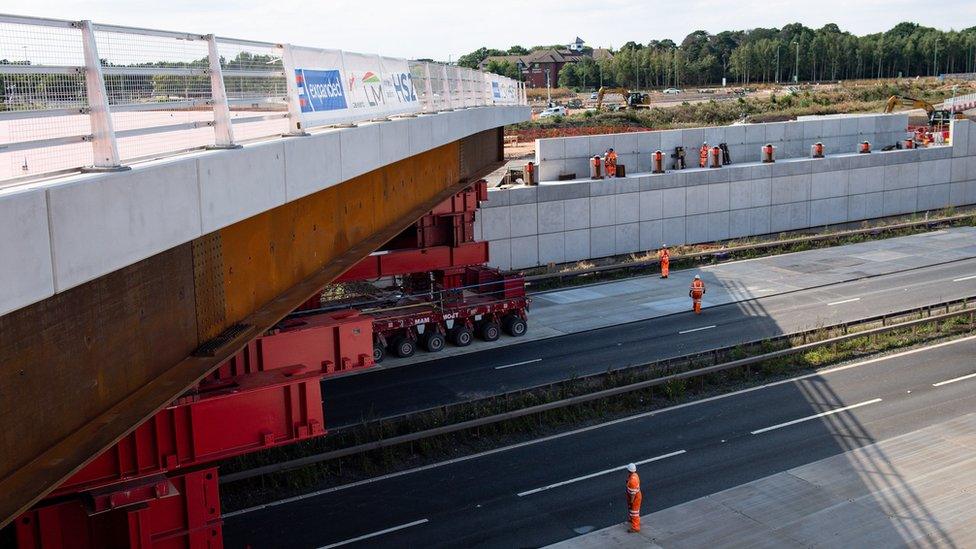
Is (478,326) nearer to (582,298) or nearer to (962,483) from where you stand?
(582,298)

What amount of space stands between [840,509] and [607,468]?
3973 mm

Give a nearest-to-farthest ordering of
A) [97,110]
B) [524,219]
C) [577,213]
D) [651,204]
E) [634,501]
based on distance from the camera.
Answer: [97,110]
[634,501]
[524,219]
[577,213]
[651,204]

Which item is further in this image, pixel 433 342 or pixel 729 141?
pixel 729 141

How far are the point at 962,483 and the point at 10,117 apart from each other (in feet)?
49.9

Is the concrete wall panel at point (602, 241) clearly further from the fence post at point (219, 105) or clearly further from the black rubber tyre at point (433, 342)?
the fence post at point (219, 105)

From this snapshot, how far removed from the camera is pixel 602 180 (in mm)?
37594

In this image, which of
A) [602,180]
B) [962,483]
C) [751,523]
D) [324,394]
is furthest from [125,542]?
[602,180]

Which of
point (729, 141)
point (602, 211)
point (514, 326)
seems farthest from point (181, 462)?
point (729, 141)

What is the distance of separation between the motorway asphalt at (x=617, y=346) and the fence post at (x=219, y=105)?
11.9 m

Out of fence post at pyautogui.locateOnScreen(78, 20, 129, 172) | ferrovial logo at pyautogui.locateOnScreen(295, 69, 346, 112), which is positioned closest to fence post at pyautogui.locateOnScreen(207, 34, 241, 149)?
fence post at pyautogui.locateOnScreen(78, 20, 129, 172)

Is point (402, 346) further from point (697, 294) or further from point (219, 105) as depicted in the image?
point (219, 105)

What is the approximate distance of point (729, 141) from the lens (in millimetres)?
43812

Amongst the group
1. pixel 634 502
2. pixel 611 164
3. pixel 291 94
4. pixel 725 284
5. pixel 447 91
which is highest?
pixel 447 91

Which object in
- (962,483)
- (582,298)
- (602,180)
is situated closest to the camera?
(962,483)
